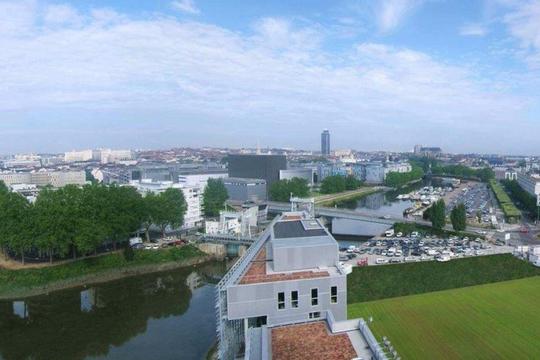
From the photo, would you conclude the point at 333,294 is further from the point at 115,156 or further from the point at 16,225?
the point at 115,156

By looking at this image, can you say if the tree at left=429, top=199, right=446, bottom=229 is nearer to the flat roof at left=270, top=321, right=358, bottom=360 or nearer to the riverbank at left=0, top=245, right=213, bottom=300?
the riverbank at left=0, top=245, right=213, bottom=300

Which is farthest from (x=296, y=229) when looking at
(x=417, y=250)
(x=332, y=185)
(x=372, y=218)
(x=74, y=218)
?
(x=332, y=185)

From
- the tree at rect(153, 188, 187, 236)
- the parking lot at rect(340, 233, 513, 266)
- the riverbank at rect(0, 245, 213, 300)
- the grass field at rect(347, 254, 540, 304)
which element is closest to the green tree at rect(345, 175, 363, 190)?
the parking lot at rect(340, 233, 513, 266)

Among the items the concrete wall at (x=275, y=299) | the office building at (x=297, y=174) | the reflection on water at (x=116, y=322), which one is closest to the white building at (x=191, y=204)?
the reflection on water at (x=116, y=322)

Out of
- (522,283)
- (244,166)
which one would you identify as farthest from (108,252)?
(244,166)

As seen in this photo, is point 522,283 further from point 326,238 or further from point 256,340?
point 256,340

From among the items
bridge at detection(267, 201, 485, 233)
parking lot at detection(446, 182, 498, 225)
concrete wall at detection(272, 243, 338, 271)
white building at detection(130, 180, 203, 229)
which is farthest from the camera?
parking lot at detection(446, 182, 498, 225)
